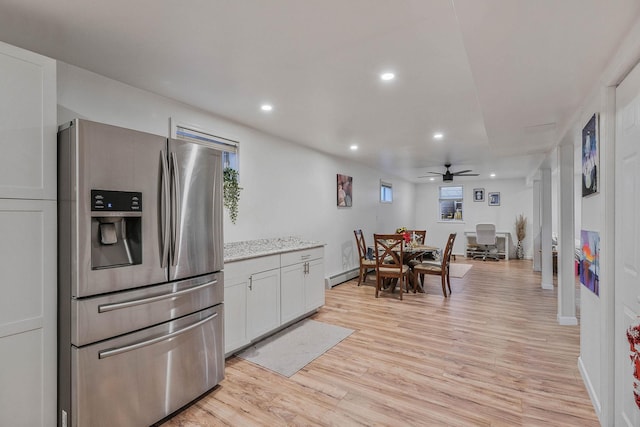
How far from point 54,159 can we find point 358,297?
423 cm

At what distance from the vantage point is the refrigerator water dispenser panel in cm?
185

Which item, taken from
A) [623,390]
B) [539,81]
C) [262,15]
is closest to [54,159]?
[262,15]

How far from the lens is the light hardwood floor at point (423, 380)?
2137 millimetres

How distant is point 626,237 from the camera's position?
1.68 metres

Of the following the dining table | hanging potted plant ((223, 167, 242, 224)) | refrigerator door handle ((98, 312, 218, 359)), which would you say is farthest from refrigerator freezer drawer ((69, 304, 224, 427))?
the dining table

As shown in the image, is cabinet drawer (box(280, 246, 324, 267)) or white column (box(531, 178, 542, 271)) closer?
cabinet drawer (box(280, 246, 324, 267))

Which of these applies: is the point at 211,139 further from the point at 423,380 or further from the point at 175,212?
the point at 423,380

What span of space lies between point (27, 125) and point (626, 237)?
10.7 feet

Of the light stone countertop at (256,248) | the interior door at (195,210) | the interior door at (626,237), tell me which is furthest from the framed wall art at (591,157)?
the light stone countertop at (256,248)

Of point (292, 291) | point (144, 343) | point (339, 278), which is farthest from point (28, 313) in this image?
point (339, 278)

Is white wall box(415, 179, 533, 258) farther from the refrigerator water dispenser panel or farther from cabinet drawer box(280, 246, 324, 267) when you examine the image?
the refrigerator water dispenser panel

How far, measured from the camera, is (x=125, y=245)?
2.02 metres

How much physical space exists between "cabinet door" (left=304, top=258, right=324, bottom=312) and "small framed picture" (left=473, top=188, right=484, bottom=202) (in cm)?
760

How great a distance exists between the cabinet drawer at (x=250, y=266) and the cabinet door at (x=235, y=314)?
0.18 feet
